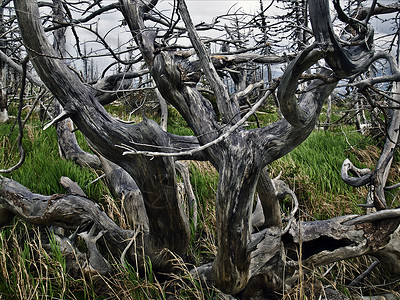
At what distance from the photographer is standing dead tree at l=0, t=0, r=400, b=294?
6.40ft

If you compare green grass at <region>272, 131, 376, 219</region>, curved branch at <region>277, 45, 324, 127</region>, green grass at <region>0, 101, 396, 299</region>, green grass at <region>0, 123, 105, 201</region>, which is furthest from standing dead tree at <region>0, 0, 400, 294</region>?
green grass at <region>272, 131, 376, 219</region>

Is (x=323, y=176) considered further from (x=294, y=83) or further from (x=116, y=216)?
(x=294, y=83)

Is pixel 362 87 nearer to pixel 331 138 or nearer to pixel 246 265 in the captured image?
pixel 246 265

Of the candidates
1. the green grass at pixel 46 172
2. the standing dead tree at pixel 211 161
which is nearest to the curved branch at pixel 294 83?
the standing dead tree at pixel 211 161

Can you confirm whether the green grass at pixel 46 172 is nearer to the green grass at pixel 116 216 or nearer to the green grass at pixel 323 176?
the green grass at pixel 116 216

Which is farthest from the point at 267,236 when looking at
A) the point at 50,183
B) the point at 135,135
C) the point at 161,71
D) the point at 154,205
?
the point at 50,183

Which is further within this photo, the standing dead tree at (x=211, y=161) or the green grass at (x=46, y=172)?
the green grass at (x=46, y=172)

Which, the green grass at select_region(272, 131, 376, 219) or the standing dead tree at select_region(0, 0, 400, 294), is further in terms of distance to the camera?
the green grass at select_region(272, 131, 376, 219)

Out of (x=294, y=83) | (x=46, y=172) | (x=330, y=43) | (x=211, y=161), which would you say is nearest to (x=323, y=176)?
(x=211, y=161)

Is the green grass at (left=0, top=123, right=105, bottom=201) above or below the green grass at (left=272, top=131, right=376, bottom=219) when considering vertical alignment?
above

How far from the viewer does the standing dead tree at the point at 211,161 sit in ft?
→ 6.40

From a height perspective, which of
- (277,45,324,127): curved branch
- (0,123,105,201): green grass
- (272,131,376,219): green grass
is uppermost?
(277,45,324,127): curved branch

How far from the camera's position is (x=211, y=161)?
2229 millimetres

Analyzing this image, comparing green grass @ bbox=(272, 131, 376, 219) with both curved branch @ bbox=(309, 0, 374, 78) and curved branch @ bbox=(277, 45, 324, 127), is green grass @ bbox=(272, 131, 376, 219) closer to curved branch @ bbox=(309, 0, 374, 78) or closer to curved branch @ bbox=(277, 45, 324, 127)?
curved branch @ bbox=(277, 45, 324, 127)
